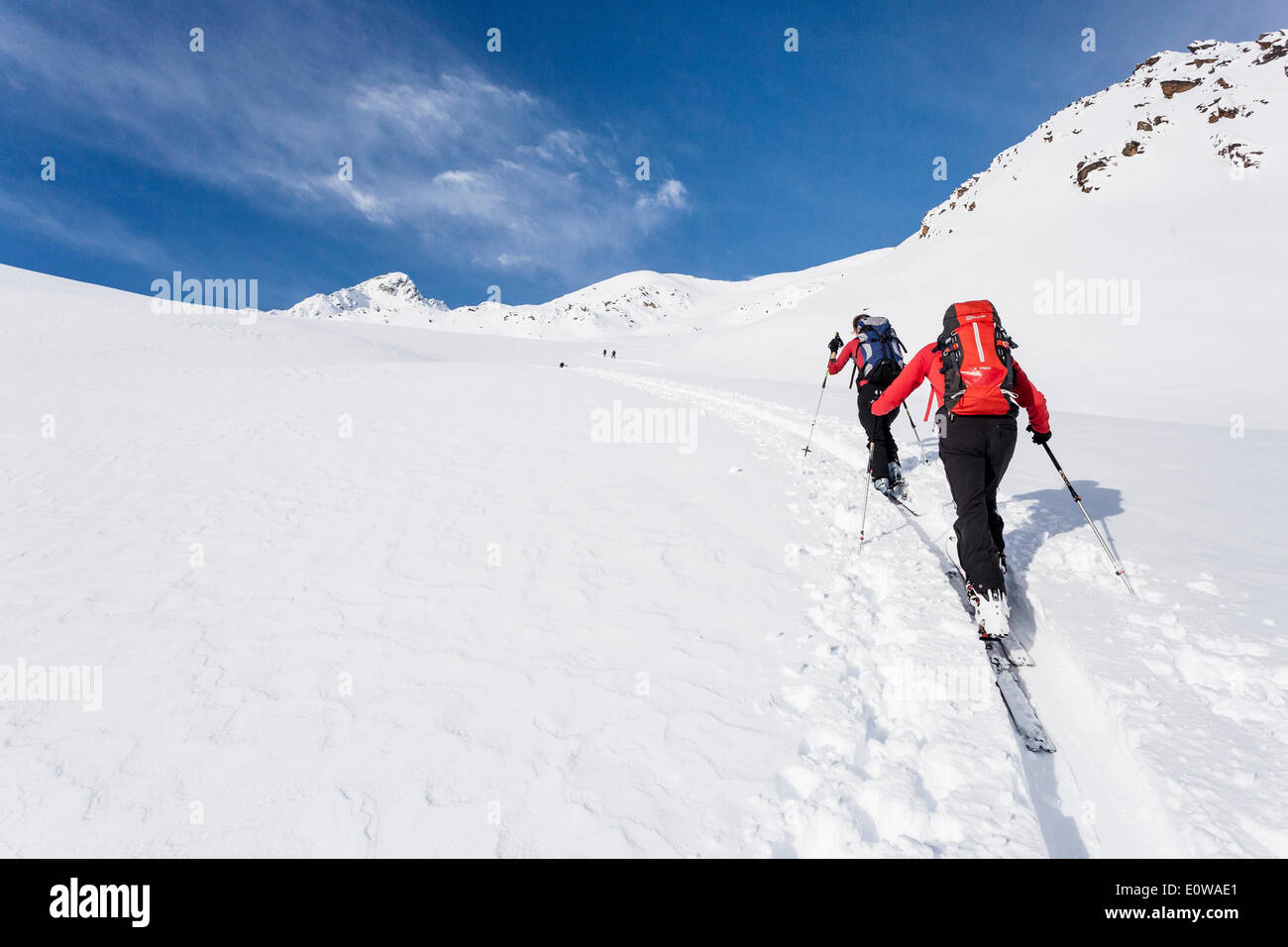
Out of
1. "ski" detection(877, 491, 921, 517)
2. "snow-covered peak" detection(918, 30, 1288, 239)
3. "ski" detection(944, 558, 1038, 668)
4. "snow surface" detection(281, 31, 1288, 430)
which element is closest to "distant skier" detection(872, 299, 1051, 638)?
"ski" detection(944, 558, 1038, 668)

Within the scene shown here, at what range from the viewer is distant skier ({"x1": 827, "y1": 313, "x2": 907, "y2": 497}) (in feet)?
25.5

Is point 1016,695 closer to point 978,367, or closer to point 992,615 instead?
point 992,615

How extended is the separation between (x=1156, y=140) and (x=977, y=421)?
70599 mm

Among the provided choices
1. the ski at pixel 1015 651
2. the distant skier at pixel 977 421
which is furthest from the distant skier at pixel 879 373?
the ski at pixel 1015 651

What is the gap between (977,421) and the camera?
4.56 metres

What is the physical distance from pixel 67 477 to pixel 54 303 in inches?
1163

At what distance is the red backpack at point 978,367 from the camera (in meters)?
4.46

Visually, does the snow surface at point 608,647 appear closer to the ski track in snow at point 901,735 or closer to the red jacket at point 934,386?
the ski track in snow at point 901,735

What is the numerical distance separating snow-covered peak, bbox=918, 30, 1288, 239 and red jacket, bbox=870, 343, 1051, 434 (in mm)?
50341

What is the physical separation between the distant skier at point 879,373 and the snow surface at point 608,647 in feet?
1.56

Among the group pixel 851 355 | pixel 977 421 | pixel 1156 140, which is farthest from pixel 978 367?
pixel 1156 140

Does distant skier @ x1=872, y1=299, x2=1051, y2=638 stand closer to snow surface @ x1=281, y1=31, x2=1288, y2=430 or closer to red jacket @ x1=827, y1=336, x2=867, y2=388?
red jacket @ x1=827, y1=336, x2=867, y2=388
